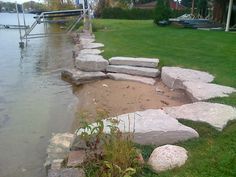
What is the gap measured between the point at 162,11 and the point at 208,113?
18716 millimetres

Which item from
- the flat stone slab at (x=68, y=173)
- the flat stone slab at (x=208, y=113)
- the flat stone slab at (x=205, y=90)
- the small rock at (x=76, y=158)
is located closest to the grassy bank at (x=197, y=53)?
the flat stone slab at (x=205, y=90)

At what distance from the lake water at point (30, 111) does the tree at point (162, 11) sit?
11.8m

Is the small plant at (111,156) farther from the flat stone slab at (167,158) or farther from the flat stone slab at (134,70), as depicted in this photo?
the flat stone slab at (134,70)

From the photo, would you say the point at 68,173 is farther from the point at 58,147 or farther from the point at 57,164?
the point at 58,147

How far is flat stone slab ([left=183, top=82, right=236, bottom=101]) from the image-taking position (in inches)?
229

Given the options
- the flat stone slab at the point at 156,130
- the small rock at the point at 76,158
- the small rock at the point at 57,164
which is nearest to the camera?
the small rock at the point at 76,158

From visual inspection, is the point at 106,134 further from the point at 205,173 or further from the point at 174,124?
the point at 205,173

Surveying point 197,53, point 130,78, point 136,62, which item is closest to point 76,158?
point 130,78

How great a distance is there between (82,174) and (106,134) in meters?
0.69

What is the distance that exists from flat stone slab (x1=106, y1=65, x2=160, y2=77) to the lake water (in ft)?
3.92

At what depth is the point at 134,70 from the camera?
855cm

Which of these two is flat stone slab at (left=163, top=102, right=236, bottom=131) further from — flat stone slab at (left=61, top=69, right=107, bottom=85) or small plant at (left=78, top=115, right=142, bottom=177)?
flat stone slab at (left=61, top=69, right=107, bottom=85)

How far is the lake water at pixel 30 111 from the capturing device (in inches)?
189

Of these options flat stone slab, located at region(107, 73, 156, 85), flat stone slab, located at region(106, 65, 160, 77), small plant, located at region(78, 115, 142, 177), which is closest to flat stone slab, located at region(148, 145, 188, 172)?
small plant, located at region(78, 115, 142, 177)
